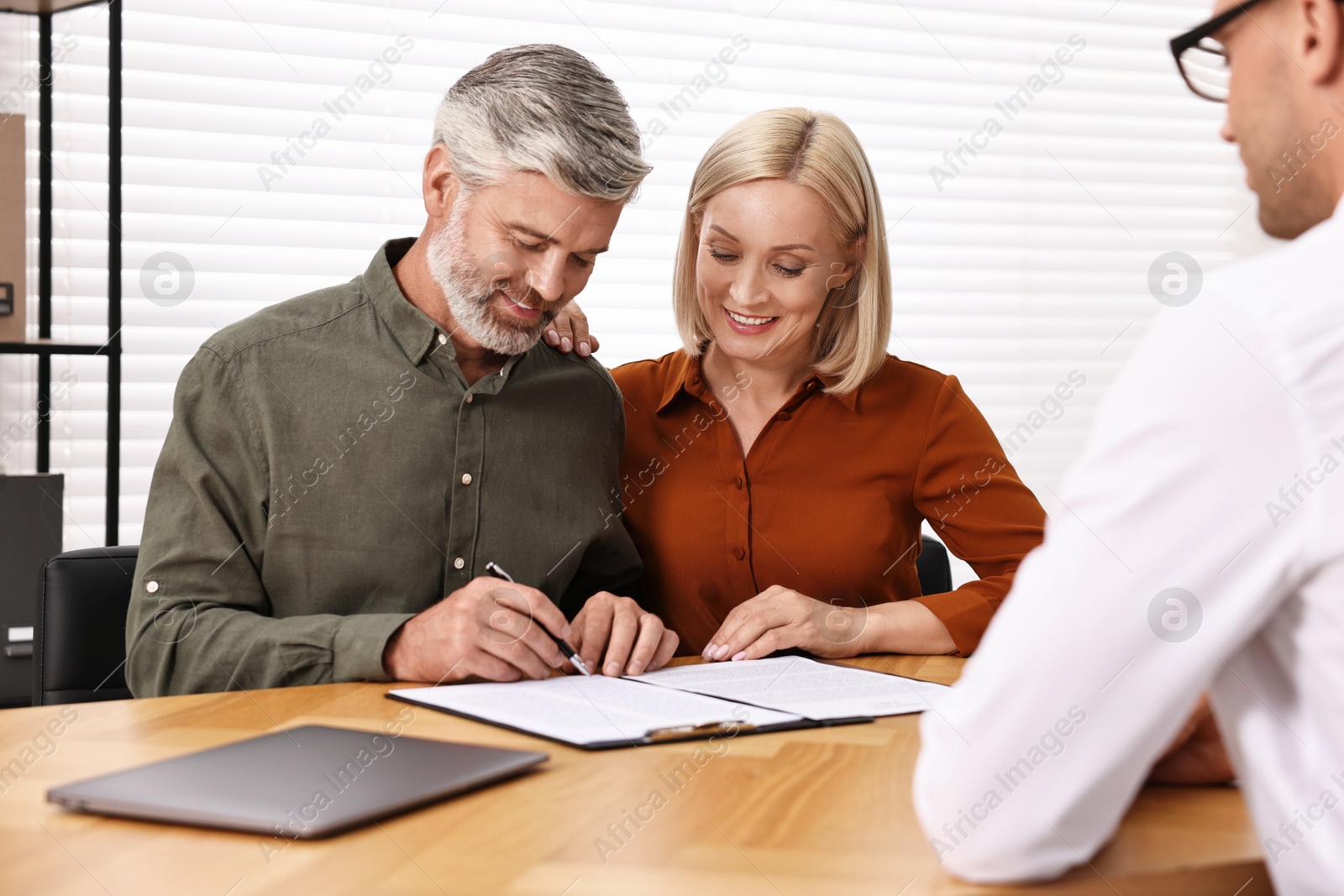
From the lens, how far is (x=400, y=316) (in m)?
1.73

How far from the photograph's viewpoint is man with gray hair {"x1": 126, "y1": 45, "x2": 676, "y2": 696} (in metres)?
1.48

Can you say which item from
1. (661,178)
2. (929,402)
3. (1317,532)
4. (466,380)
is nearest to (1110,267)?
(661,178)

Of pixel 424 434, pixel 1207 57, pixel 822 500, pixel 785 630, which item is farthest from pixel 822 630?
pixel 1207 57

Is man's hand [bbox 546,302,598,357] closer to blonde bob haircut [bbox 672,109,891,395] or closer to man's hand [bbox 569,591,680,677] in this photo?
blonde bob haircut [bbox 672,109,891,395]

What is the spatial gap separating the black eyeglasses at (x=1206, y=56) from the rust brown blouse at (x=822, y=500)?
37.9 inches

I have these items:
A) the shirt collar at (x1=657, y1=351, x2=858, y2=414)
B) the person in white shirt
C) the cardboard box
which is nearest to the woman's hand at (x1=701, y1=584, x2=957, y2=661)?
the shirt collar at (x1=657, y1=351, x2=858, y2=414)

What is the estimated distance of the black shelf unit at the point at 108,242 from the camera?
2.25 m

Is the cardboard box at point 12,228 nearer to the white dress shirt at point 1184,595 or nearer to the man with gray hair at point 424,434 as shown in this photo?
the man with gray hair at point 424,434

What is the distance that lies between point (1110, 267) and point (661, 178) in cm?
154

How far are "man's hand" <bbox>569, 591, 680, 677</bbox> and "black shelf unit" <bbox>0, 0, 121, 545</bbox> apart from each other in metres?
1.35

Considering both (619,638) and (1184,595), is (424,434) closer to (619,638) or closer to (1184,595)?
(619,638)

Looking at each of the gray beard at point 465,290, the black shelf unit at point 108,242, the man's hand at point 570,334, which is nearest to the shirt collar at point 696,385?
the man's hand at point 570,334

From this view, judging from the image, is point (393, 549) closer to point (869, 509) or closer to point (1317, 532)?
point (869, 509)

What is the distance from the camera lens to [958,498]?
1899 mm
